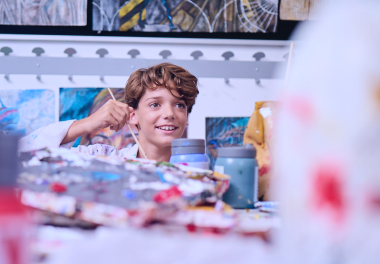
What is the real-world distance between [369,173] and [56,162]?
1.09 ft

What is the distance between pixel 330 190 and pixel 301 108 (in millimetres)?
63

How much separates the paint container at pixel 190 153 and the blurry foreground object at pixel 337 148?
11.2 inches

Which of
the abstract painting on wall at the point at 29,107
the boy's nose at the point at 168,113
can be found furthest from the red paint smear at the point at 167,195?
the abstract painting on wall at the point at 29,107

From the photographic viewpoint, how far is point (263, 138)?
589 mm

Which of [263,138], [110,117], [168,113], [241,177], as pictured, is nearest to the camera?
[241,177]

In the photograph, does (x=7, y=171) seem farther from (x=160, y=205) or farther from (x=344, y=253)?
(x=344, y=253)

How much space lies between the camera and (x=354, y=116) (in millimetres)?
231

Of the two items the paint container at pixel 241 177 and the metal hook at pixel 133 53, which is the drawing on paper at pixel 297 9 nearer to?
the metal hook at pixel 133 53

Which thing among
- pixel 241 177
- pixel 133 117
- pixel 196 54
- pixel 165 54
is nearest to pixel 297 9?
pixel 196 54

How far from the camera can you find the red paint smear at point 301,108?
0.81 ft

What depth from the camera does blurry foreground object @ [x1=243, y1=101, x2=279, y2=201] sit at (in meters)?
0.54

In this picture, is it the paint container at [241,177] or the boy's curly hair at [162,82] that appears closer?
the paint container at [241,177]

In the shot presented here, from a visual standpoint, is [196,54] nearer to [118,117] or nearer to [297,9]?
[297,9]

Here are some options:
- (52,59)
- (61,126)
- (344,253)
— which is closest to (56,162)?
(344,253)
